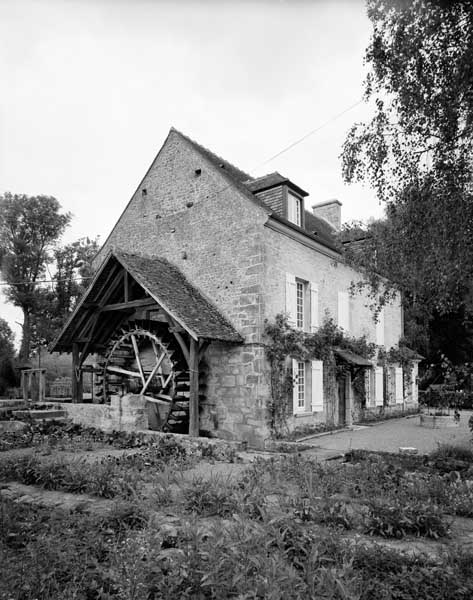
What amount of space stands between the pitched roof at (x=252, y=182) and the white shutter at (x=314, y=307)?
134cm

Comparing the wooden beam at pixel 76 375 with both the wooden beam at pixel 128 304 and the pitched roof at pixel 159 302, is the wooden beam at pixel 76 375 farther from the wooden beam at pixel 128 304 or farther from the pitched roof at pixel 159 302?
the wooden beam at pixel 128 304

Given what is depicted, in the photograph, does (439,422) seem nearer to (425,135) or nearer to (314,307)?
(314,307)

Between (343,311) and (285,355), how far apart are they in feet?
13.6

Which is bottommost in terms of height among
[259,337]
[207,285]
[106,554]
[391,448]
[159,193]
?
[391,448]

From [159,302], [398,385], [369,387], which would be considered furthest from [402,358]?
[159,302]

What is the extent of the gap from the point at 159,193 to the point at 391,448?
30.6 ft

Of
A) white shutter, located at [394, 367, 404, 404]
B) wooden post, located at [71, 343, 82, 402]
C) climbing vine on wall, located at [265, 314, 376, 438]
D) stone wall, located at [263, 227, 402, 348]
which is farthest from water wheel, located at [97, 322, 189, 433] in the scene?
white shutter, located at [394, 367, 404, 404]

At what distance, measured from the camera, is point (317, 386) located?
42.6 feet

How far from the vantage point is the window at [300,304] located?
43.7ft

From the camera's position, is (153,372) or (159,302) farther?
(153,372)

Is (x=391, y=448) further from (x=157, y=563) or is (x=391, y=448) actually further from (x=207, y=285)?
(x=157, y=563)

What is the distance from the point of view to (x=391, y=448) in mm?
9906

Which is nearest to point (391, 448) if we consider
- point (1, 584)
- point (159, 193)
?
point (1, 584)

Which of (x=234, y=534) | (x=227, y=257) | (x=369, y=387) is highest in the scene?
(x=227, y=257)
